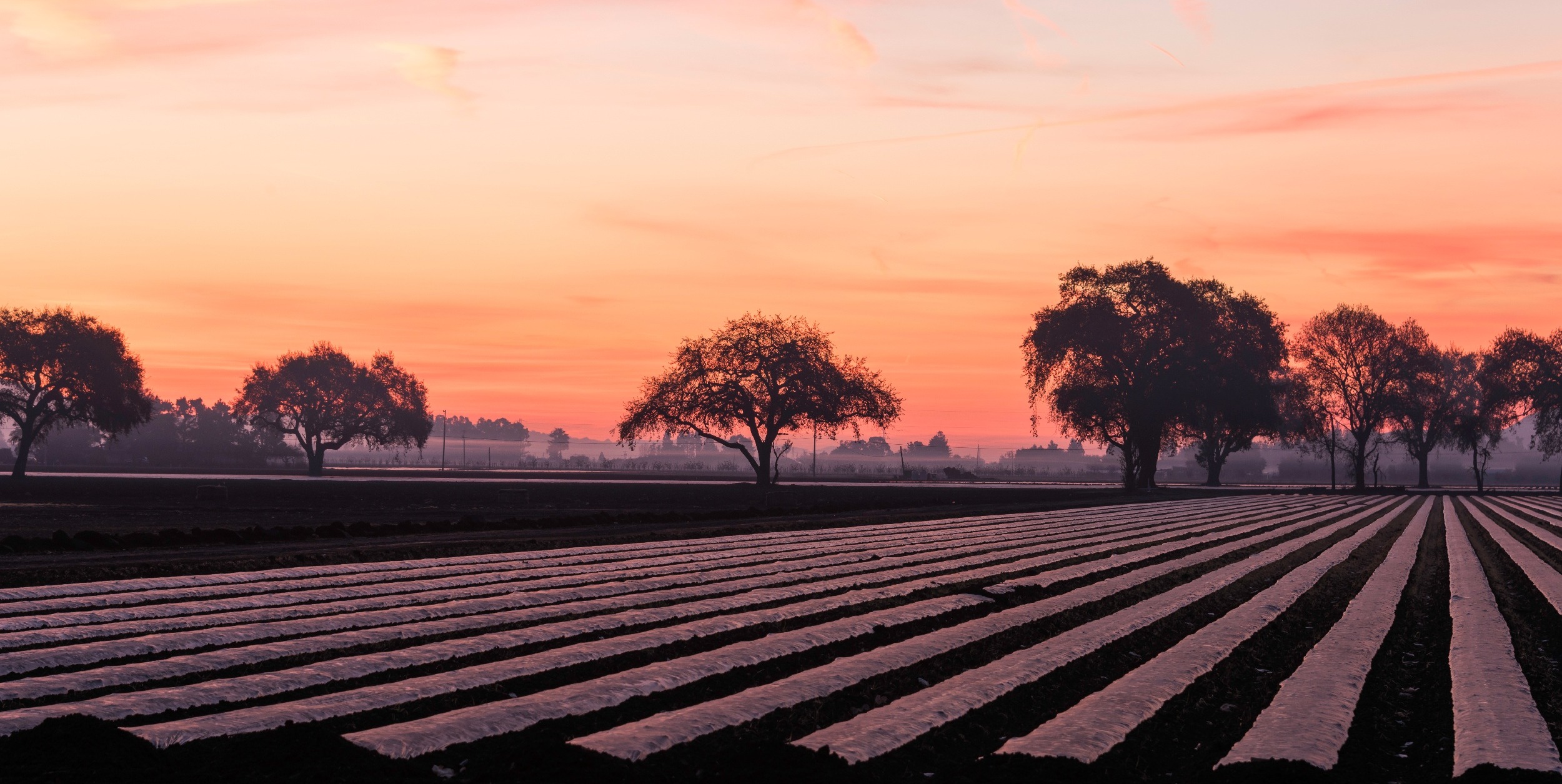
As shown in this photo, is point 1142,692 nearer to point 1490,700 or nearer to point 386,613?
point 1490,700

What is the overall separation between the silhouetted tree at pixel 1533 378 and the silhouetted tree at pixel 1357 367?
7.40 meters

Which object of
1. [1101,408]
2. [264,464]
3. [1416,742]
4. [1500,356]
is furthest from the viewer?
[264,464]

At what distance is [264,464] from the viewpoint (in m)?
124

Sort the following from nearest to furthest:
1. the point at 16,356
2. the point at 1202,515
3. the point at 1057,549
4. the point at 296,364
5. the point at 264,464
Result: the point at 1057,549 → the point at 1202,515 → the point at 16,356 → the point at 296,364 → the point at 264,464

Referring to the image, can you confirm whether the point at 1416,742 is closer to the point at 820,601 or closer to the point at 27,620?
the point at 820,601

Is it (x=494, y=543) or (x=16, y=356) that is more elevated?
(x=16, y=356)

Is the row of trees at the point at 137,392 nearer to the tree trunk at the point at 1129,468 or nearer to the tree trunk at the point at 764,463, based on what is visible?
the tree trunk at the point at 764,463

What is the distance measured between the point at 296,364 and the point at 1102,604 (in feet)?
309

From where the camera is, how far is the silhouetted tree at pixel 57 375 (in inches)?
2751


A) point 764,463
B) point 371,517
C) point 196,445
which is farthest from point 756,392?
point 196,445

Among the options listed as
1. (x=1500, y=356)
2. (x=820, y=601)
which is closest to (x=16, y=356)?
(x=820, y=601)

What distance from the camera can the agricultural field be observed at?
5891 millimetres

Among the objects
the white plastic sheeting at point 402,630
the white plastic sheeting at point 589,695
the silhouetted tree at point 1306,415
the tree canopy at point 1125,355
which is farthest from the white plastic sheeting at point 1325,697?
the silhouetted tree at point 1306,415

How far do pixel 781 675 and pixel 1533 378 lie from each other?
82.4 metres
